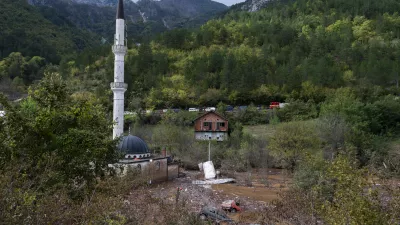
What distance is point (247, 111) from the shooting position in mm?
43906

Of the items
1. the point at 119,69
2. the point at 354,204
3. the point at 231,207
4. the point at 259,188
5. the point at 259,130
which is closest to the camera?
the point at 354,204

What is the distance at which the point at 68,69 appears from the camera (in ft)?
204

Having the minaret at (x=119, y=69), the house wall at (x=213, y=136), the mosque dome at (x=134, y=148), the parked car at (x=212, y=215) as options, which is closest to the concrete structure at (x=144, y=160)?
the mosque dome at (x=134, y=148)

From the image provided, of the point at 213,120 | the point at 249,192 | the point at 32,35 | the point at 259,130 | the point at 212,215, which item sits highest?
the point at 32,35

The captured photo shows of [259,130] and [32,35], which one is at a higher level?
[32,35]

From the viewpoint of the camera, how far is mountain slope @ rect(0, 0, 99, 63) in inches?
2992

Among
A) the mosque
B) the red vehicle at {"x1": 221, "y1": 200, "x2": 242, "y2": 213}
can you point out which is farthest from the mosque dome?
the red vehicle at {"x1": 221, "y1": 200, "x2": 242, "y2": 213}

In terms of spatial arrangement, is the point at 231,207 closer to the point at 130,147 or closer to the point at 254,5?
the point at 130,147

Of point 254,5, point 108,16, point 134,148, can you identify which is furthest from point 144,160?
point 108,16

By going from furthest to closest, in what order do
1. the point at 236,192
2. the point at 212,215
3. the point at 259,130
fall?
the point at 259,130
the point at 236,192
the point at 212,215

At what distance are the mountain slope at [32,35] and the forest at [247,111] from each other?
4.44m

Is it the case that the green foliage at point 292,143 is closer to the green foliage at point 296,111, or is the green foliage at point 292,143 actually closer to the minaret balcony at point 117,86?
the minaret balcony at point 117,86

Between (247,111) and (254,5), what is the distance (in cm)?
9330

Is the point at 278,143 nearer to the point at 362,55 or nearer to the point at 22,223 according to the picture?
the point at 22,223
